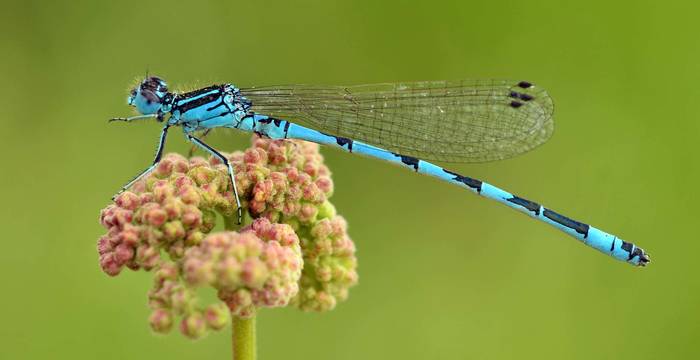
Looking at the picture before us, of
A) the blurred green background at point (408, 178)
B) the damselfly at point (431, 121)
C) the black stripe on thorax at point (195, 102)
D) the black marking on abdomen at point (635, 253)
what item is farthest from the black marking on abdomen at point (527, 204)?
the black stripe on thorax at point (195, 102)

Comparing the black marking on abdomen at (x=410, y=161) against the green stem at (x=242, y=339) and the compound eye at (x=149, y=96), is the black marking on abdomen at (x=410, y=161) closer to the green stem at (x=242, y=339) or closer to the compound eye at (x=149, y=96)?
the compound eye at (x=149, y=96)

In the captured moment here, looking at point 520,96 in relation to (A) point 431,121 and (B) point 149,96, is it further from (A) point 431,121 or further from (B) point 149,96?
(B) point 149,96

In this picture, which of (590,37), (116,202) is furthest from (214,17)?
(116,202)

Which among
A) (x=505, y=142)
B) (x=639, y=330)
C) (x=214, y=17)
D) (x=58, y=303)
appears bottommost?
(x=58, y=303)

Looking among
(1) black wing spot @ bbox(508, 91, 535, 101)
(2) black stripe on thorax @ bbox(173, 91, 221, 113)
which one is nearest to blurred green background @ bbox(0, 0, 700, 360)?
(1) black wing spot @ bbox(508, 91, 535, 101)

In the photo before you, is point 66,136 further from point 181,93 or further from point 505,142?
point 505,142
